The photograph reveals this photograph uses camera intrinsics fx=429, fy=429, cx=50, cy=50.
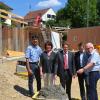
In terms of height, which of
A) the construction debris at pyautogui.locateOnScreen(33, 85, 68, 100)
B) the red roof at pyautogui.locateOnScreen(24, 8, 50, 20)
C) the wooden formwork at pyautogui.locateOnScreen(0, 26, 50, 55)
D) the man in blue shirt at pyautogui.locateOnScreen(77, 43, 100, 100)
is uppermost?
the red roof at pyautogui.locateOnScreen(24, 8, 50, 20)

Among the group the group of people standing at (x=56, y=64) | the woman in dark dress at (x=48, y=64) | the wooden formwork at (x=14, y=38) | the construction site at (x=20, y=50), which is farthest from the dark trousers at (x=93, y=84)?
the wooden formwork at (x=14, y=38)

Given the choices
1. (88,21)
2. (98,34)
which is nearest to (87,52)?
(98,34)

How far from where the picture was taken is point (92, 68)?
1068cm

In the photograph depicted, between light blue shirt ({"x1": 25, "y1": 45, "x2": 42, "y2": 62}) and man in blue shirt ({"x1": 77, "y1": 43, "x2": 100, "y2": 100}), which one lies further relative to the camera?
light blue shirt ({"x1": 25, "y1": 45, "x2": 42, "y2": 62})

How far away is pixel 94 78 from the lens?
10766 mm

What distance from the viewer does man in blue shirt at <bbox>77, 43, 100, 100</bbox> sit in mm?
10547

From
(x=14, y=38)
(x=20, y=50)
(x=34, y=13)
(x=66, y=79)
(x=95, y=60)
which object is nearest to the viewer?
(x=95, y=60)

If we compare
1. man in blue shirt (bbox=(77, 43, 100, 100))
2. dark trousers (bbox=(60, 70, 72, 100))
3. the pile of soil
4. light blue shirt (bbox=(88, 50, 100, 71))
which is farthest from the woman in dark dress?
the pile of soil

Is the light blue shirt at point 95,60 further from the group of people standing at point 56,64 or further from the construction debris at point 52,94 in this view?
the construction debris at point 52,94

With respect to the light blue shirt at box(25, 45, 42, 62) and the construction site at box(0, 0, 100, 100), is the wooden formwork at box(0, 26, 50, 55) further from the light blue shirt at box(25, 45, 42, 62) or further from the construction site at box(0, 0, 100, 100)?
the light blue shirt at box(25, 45, 42, 62)

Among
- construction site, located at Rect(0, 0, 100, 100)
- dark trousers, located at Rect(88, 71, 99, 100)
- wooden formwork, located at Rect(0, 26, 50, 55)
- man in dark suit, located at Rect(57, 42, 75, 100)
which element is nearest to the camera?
dark trousers, located at Rect(88, 71, 99, 100)

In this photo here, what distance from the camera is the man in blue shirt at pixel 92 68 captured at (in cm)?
1055

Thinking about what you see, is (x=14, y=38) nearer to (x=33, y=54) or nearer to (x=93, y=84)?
(x=33, y=54)

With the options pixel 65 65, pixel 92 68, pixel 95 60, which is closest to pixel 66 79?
pixel 65 65
